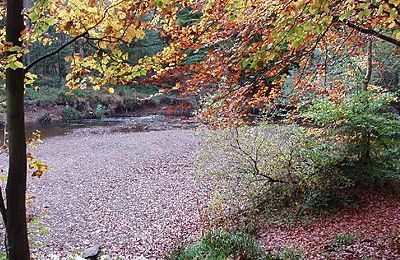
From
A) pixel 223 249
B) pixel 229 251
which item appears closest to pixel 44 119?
pixel 223 249

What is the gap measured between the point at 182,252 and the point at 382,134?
185 inches

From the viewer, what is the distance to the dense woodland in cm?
389

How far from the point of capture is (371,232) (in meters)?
7.00

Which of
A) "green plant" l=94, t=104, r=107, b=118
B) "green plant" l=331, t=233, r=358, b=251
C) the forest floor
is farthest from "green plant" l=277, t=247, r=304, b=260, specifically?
"green plant" l=94, t=104, r=107, b=118

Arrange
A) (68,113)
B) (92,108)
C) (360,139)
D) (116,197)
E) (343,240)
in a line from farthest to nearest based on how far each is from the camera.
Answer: (92,108), (68,113), (116,197), (360,139), (343,240)

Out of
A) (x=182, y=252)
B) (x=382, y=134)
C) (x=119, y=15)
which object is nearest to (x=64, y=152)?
(x=182, y=252)

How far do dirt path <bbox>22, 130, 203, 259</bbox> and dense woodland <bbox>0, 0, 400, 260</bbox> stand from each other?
2.03 ft

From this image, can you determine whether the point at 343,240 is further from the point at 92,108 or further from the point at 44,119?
the point at 92,108

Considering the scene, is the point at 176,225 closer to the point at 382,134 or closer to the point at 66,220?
the point at 66,220

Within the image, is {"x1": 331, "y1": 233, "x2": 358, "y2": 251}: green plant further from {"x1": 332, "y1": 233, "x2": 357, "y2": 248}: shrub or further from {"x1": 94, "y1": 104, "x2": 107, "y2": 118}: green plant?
{"x1": 94, "y1": 104, "x2": 107, "y2": 118}: green plant

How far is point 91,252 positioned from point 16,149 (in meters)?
4.51

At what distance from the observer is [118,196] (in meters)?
12.5

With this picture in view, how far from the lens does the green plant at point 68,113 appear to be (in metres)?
28.2

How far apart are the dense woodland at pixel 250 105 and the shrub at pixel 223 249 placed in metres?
0.03
